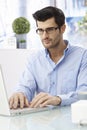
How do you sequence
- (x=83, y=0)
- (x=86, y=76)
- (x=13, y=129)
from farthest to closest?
(x=83, y=0), (x=86, y=76), (x=13, y=129)

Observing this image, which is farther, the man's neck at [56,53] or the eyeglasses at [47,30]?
the man's neck at [56,53]

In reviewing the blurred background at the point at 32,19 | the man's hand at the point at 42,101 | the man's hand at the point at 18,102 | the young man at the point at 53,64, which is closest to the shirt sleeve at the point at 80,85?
the young man at the point at 53,64

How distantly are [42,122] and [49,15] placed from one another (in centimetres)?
117

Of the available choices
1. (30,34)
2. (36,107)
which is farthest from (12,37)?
(36,107)

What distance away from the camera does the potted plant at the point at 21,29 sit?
142 inches

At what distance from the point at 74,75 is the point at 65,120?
940mm

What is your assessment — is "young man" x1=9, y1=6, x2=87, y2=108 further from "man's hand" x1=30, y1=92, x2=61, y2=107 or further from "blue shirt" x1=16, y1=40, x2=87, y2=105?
"man's hand" x1=30, y1=92, x2=61, y2=107

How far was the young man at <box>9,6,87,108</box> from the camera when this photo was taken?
8.37 feet

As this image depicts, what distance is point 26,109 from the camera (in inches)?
75.3

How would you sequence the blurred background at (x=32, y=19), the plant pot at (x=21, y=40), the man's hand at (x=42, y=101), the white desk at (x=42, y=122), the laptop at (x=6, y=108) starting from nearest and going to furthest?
the white desk at (x=42, y=122), the laptop at (x=6, y=108), the man's hand at (x=42, y=101), the blurred background at (x=32, y=19), the plant pot at (x=21, y=40)

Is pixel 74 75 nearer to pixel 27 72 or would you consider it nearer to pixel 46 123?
pixel 27 72

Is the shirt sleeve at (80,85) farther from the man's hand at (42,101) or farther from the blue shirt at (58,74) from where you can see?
the man's hand at (42,101)

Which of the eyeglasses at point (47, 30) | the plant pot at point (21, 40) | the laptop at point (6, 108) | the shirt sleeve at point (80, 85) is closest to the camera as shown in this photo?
the laptop at point (6, 108)

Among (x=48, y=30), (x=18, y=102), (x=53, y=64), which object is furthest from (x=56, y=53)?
(x=18, y=102)
